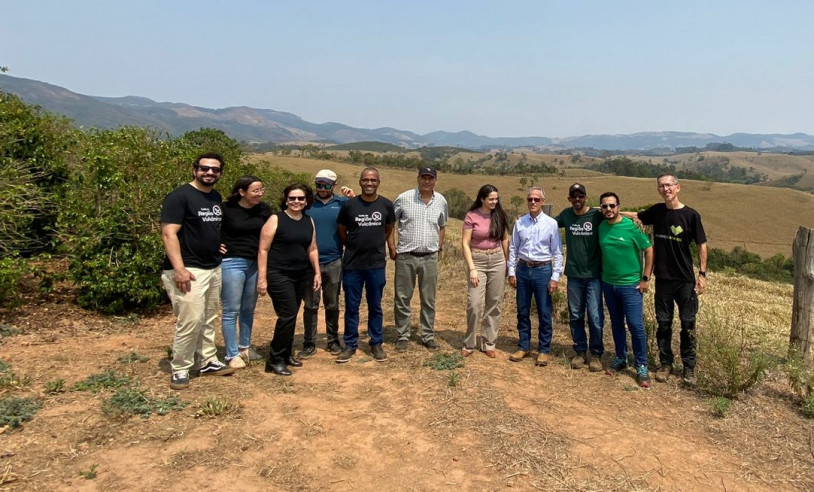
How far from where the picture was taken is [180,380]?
4246 millimetres

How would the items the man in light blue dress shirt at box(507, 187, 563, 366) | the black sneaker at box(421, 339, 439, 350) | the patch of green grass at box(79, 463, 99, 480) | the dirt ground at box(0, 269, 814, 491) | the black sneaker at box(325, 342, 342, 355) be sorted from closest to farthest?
the patch of green grass at box(79, 463, 99, 480)
the dirt ground at box(0, 269, 814, 491)
the man in light blue dress shirt at box(507, 187, 563, 366)
the black sneaker at box(325, 342, 342, 355)
the black sneaker at box(421, 339, 439, 350)

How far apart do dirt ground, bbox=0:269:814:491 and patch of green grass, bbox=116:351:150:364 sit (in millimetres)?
73

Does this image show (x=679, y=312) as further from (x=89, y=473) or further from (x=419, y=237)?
(x=89, y=473)

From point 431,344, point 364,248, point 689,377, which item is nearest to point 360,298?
point 364,248

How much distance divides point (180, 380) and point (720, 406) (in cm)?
486

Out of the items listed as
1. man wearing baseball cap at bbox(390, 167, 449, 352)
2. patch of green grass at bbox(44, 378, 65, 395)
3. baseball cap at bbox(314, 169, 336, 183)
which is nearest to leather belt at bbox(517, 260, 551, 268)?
man wearing baseball cap at bbox(390, 167, 449, 352)

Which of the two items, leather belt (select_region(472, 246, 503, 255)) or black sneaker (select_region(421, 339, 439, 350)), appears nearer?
leather belt (select_region(472, 246, 503, 255))

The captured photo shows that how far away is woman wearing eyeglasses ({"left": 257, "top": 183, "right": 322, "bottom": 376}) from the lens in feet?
14.7

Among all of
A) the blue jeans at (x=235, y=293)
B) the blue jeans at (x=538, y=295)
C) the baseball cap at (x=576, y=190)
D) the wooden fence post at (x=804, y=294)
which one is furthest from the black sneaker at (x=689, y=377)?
the blue jeans at (x=235, y=293)

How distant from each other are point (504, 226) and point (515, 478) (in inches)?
112

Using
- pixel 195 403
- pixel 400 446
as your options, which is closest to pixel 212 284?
pixel 195 403

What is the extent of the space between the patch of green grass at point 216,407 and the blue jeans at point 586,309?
3.57 meters

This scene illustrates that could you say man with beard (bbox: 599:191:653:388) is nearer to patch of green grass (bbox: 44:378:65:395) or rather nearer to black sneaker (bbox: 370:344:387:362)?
black sneaker (bbox: 370:344:387:362)

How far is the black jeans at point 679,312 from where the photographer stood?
4688 millimetres
